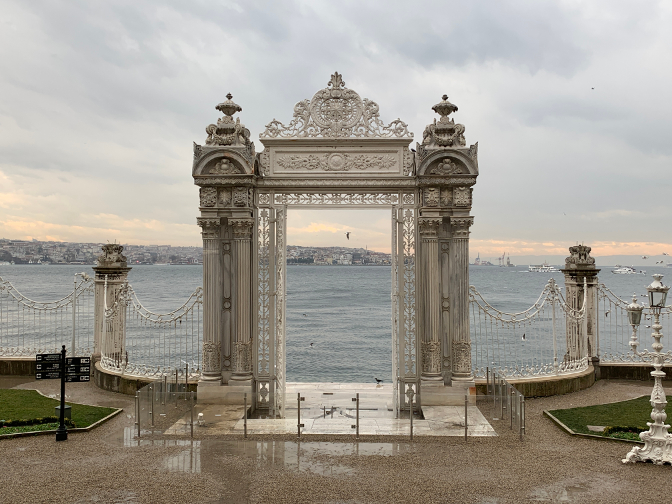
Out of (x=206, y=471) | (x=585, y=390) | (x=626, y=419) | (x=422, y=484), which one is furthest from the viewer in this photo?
(x=585, y=390)

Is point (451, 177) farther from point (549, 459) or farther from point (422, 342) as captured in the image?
point (549, 459)

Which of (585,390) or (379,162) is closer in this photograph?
(379,162)

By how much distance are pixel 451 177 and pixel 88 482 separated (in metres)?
7.83

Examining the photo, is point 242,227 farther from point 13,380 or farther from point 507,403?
point 13,380

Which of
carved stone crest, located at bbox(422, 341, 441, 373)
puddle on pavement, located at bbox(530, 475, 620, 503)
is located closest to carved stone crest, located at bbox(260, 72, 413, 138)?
carved stone crest, located at bbox(422, 341, 441, 373)

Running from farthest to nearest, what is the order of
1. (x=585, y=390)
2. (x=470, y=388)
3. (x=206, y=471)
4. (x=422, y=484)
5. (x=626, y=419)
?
(x=585, y=390)
(x=470, y=388)
(x=626, y=419)
(x=206, y=471)
(x=422, y=484)

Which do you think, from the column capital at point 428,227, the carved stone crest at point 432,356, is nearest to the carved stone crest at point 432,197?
the column capital at point 428,227

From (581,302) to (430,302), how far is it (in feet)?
15.2

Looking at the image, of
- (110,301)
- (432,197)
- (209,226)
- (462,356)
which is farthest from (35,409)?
(432,197)

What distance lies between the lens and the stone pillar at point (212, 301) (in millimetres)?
10898

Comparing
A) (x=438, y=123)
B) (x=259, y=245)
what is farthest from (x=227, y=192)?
(x=438, y=123)

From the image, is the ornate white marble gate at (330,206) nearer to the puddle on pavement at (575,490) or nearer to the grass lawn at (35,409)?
the grass lawn at (35,409)

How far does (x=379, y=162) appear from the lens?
10.9 metres

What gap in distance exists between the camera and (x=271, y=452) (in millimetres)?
8109
